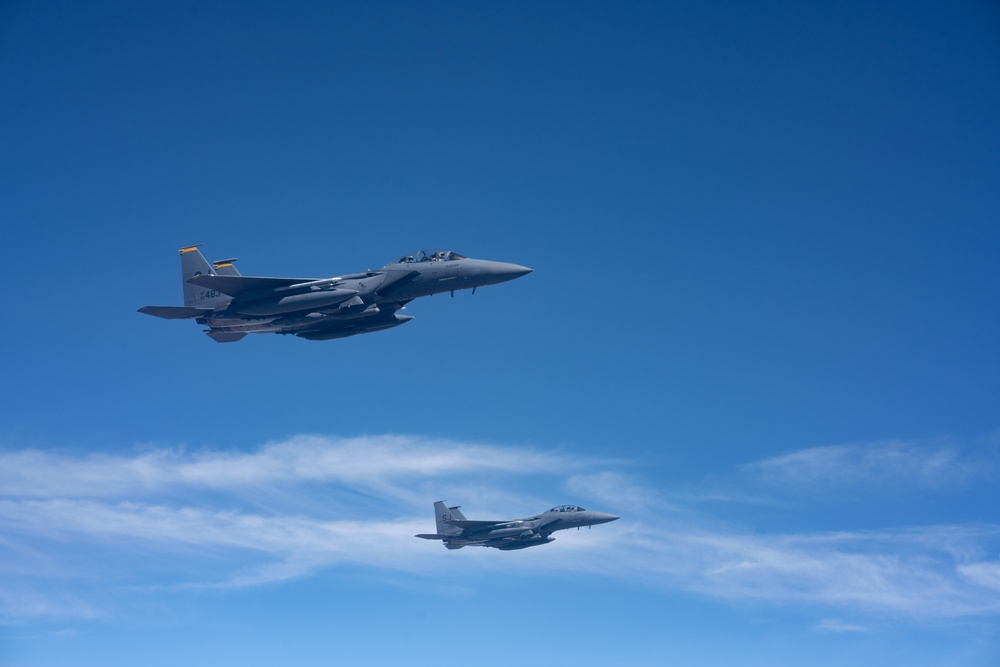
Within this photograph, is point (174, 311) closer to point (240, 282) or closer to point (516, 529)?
point (240, 282)

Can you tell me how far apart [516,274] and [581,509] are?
170 ft

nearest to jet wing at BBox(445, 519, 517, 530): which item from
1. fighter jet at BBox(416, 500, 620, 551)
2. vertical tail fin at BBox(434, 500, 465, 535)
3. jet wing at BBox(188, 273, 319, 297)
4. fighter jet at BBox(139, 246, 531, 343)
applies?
fighter jet at BBox(416, 500, 620, 551)

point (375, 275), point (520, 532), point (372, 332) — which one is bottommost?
point (520, 532)

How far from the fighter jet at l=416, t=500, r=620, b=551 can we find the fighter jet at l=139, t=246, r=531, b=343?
4483 centimetres

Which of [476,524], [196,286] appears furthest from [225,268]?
[476,524]

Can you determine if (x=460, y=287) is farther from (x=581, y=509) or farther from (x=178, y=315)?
(x=581, y=509)

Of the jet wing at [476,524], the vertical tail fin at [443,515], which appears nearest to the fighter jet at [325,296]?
the jet wing at [476,524]

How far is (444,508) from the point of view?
10506cm

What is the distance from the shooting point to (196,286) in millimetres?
53250

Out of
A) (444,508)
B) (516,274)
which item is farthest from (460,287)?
(444,508)

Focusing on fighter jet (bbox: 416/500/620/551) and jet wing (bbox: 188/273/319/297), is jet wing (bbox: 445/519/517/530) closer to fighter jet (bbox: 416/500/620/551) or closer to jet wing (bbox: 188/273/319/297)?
fighter jet (bbox: 416/500/620/551)

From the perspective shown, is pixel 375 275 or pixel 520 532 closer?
pixel 375 275

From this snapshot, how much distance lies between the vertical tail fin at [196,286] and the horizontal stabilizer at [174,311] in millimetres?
1191

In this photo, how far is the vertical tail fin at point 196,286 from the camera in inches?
2064
